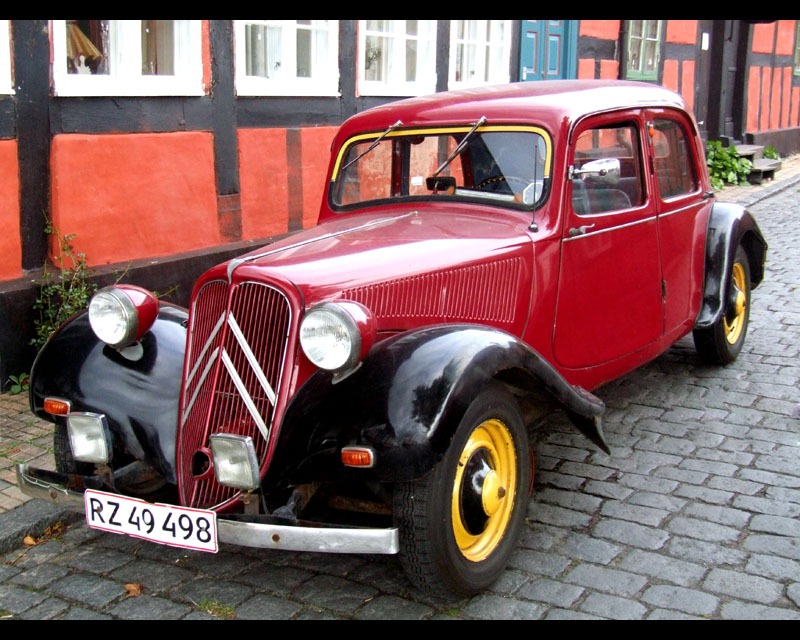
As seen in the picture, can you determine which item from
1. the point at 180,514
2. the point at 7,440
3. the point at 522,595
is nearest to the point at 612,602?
the point at 522,595

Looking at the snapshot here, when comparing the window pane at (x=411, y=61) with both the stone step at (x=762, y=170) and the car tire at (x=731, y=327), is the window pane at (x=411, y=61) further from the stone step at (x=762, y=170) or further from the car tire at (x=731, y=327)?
the stone step at (x=762, y=170)

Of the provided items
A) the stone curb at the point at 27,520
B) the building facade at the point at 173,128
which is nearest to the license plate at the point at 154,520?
the stone curb at the point at 27,520

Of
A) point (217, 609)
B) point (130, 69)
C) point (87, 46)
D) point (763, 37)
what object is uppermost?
point (763, 37)

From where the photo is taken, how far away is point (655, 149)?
452cm

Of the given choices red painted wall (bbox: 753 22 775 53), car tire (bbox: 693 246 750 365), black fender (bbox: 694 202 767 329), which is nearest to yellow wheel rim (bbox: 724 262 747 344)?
car tire (bbox: 693 246 750 365)

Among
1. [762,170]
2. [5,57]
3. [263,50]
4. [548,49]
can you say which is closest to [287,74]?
[263,50]

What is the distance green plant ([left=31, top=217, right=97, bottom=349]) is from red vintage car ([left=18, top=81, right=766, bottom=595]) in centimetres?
172

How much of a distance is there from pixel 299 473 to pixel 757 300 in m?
5.38

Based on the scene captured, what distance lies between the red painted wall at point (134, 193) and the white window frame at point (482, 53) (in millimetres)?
3780

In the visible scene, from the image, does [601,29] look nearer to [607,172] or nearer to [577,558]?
[607,172]

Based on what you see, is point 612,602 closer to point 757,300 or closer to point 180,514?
point 180,514

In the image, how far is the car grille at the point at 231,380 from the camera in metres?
2.97

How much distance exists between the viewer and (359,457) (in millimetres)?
2752

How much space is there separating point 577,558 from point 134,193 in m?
4.04
